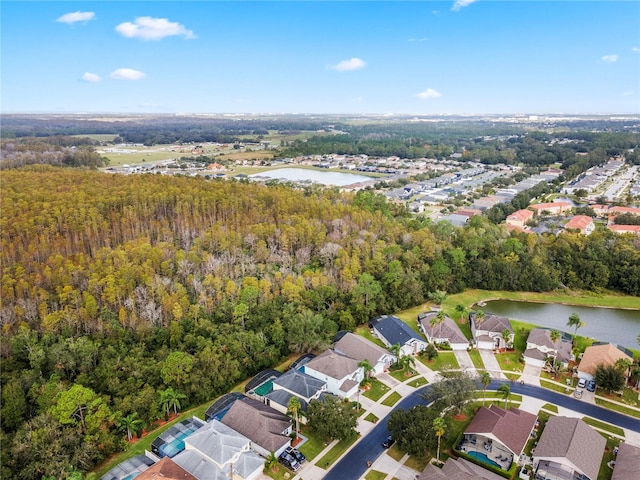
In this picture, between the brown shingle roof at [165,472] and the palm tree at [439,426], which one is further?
the palm tree at [439,426]

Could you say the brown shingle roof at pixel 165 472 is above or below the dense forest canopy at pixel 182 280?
below

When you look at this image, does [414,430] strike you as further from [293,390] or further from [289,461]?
[293,390]

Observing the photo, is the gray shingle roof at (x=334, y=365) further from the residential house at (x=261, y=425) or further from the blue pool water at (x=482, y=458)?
the blue pool water at (x=482, y=458)

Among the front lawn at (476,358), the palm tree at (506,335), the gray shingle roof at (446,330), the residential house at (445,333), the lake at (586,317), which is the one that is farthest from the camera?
the lake at (586,317)

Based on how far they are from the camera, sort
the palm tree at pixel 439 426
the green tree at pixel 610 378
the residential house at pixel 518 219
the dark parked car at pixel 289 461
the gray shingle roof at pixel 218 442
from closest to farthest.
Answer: the gray shingle roof at pixel 218 442 < the palm tree at pixel 439 426 < the dark parked car at pixel 289 461 < the green tree at pixel 610 378 < the residential house at pixel 518 219

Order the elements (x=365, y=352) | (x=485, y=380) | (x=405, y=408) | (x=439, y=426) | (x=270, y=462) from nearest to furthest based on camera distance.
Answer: (x=439, y=426) < (x=270, y=462) < (x=485, y=380) < (x=405, y=408) < (x=365, y=352)

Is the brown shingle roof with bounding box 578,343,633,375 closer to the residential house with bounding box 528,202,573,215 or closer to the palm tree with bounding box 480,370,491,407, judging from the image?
the palm tree with bounding box 480,370,491,407

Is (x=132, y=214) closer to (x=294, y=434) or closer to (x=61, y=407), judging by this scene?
(x=61, y=407)

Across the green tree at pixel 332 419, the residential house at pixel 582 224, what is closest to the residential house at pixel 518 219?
the residential house at pixel 582 224

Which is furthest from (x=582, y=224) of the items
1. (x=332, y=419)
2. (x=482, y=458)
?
(x=332, y=419)
